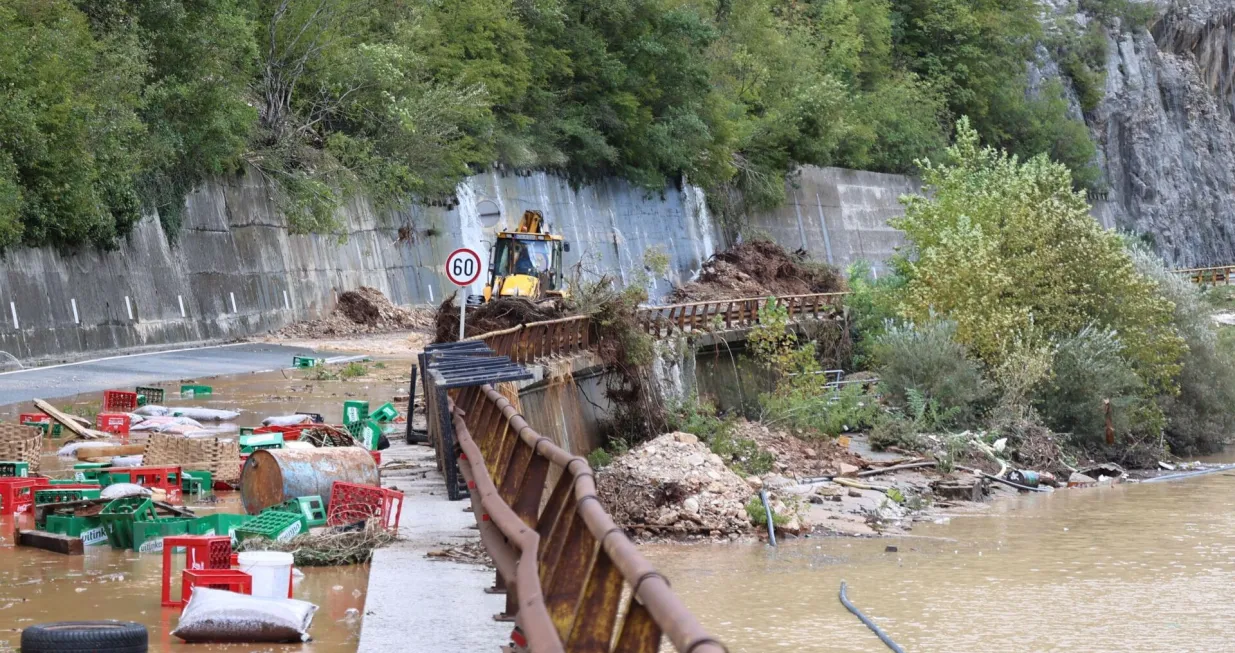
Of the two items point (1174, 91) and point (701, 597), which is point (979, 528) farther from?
point (1174, 91)

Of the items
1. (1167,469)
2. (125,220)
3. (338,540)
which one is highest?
(125,220)

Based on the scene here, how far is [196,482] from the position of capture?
14.3 metres

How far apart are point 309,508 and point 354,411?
870 centimetres

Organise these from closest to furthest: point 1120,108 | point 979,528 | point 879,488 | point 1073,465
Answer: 1. point 979,528
2. point 879,488
3. point 1073,465
4. point 1120,108

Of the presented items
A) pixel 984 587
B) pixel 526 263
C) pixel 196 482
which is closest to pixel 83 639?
pixel 196 482

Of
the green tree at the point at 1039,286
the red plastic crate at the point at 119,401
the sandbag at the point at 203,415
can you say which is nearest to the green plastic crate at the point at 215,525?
the sandbag at the point at 203,415

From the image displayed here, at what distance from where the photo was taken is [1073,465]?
1223 inches

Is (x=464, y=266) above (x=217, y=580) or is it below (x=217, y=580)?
above

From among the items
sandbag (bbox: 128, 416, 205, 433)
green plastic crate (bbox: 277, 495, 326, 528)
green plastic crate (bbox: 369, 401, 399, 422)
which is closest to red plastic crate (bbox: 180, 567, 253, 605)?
green plastic crate (bbox: 277, 495, 326, 528)

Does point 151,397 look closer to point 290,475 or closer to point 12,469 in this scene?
point 12,469

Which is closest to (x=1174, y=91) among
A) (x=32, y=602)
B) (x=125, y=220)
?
(x=125, y=220)

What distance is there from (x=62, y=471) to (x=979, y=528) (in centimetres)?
1246

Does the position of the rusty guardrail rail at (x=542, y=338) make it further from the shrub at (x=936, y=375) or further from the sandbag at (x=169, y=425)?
the shrub at (x=936, y=375)

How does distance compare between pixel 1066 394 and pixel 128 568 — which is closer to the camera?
pixel 128 568
